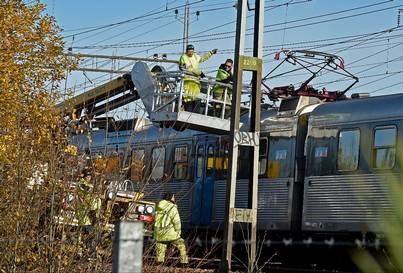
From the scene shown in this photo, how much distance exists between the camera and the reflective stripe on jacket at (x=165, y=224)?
1068cm

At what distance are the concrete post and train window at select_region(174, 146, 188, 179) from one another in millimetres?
16284

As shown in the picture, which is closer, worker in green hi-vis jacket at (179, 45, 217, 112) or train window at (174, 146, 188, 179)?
worker in green hi-vis jacket at (179, 45, 217, 112)

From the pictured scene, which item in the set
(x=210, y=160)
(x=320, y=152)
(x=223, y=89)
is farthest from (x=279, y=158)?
(x=210, y=160)

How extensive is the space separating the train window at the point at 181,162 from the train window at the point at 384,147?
19.1 ft

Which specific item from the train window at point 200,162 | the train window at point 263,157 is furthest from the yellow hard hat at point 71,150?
the train window at point 200,162

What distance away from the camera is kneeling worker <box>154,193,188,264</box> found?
9.99 metres

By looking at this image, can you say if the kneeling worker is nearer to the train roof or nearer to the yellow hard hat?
the yellow hard hat

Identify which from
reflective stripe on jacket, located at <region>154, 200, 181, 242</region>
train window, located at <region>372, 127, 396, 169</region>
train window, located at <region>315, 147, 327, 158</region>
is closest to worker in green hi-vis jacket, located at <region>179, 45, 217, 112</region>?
train window, located at <region>315, 147, 327, 158</region>

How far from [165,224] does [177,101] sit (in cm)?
473

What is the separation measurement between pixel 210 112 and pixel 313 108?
2144 millimetres

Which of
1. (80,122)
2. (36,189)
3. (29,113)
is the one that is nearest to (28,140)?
(36,189)

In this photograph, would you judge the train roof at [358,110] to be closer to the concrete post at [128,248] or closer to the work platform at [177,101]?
the work platform at [177,101]

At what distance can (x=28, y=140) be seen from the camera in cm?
937

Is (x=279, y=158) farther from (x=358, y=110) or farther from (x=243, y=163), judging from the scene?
(x=358, y=110)
